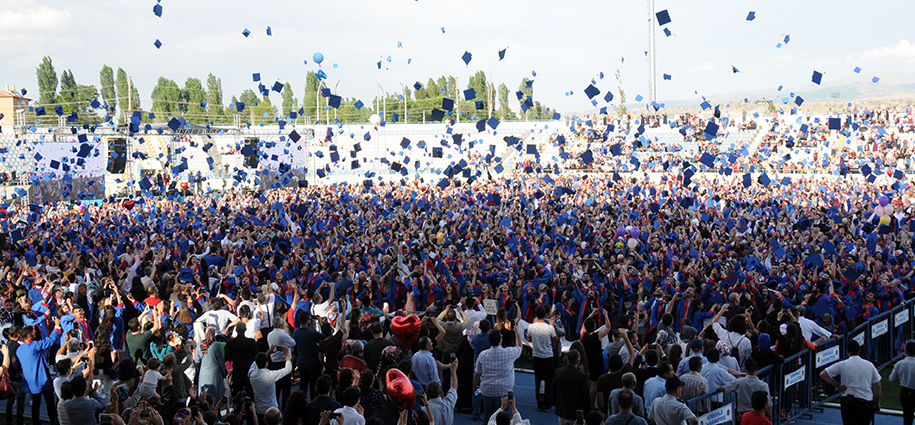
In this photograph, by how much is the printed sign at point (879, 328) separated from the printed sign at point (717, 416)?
3.37 metres

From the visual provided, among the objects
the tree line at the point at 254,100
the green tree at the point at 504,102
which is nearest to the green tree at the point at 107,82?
the tree line at the point at 254,100

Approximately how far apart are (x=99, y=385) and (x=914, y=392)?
662cm

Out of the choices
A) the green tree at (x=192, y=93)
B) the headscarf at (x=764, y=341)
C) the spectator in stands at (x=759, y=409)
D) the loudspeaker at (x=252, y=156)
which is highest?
the green tree at (x=192, y=93)

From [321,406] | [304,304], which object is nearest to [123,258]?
[304,304]

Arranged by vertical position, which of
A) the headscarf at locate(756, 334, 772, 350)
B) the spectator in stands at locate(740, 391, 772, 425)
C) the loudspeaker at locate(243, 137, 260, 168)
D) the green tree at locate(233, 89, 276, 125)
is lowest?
the headscarf at locate(756, 334, 772, 350)

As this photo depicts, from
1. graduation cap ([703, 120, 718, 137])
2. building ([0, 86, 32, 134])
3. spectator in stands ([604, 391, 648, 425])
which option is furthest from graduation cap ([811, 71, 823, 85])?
building ([0, 86, 32, 134])

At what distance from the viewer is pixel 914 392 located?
6.07 meters

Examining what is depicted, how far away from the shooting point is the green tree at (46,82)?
230ft

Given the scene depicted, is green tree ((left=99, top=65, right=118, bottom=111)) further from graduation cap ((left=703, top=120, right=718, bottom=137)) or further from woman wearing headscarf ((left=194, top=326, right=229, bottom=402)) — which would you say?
woman wearing headscarf ((left=194, top=326, right=229, bottom=402))

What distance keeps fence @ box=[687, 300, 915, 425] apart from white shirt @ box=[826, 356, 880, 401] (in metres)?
0.44

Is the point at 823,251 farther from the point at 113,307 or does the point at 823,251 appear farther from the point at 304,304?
the point at 113,307

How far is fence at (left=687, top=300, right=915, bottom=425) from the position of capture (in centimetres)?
573

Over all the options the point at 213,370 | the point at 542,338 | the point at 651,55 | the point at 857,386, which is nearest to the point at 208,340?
the point at 213,370

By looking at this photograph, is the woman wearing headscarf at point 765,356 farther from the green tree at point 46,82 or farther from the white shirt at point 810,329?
the green tree at point 46,82
